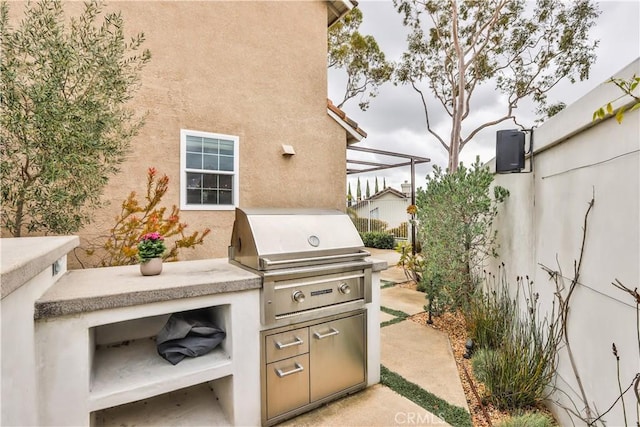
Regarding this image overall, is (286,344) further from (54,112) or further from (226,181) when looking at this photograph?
(226,181)

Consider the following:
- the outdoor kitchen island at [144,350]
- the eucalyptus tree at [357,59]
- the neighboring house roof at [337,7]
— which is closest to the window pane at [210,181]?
the outdoor kitchen island at [144,350]

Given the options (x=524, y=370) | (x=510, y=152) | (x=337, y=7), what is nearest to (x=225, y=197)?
(x=510, y=152)

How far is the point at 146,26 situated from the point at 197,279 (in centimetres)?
581

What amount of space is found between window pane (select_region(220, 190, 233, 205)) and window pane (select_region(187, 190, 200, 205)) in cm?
50

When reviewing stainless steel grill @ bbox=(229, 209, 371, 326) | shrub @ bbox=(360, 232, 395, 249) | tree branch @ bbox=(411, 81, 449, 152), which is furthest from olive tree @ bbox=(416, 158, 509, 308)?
tree branch @ bbox=(411, 81, 449, 152)

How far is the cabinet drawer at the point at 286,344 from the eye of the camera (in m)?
2.90

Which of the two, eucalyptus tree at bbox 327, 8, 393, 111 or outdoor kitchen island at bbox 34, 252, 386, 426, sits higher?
eucalyptus tree at bbox 327, 8, 393, 111

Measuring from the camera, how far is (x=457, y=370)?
404 cm

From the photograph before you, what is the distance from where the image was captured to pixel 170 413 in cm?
293

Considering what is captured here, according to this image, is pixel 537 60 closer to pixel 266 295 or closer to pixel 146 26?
pixel 146 26

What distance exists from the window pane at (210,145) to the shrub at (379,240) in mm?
11624

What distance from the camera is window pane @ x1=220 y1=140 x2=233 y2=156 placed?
657 centimetres

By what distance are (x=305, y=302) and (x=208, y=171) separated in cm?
440

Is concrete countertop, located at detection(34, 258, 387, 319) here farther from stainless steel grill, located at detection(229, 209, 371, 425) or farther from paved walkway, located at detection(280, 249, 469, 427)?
paved walkway, located at detection(280, 249, 469, 427)
